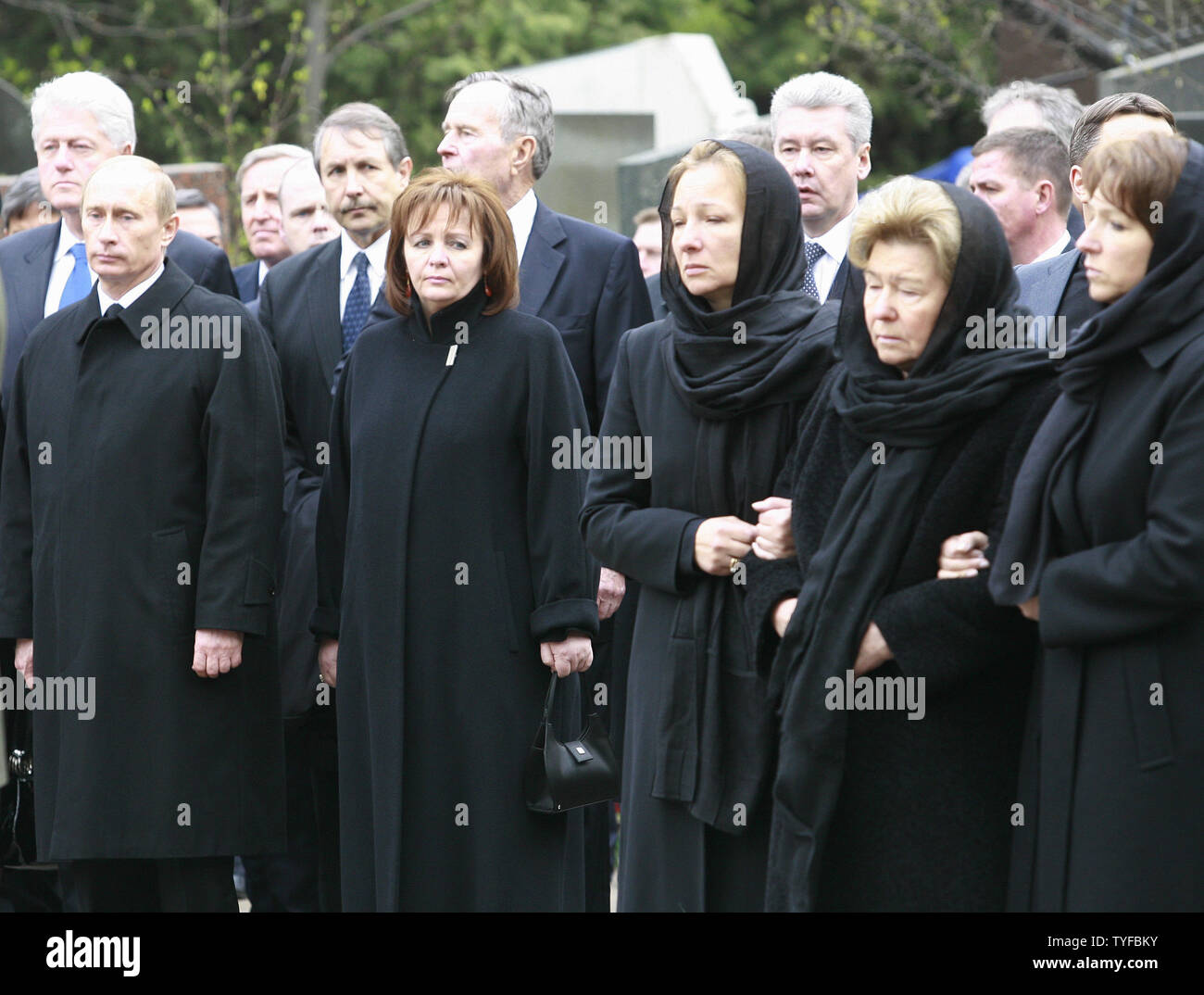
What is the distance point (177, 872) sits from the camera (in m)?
5.20

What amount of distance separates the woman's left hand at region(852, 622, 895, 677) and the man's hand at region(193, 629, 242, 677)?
204 centimetres

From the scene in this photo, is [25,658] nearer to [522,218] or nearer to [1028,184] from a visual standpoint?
[522,218]

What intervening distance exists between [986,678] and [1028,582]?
28cm

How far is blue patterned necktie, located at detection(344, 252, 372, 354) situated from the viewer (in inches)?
229

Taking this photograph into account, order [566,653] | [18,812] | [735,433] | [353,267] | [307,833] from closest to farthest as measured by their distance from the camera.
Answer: [735,433]
[566,653]
[18,812]
[353,267]
[307,833]

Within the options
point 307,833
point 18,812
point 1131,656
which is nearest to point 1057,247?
point 1131,656

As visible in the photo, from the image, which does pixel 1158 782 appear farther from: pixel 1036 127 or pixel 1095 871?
pixel 1036 127

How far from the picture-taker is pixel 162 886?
5215 millimetres

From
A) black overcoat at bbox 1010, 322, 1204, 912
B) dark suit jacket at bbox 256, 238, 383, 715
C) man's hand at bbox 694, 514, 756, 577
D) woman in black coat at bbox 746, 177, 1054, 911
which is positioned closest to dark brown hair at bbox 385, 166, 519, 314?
dark suit jacket at bbox 256, 238, 383, 715

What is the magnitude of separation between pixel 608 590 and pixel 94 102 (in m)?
2.78
